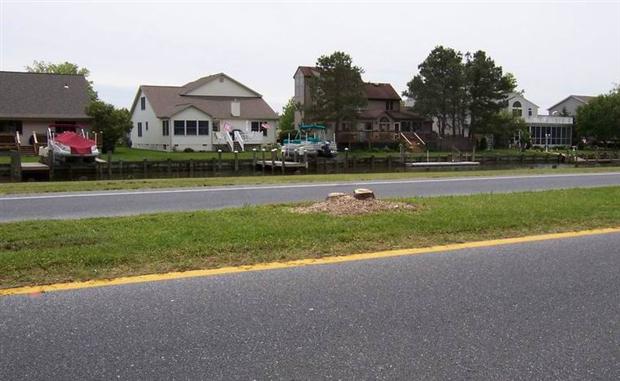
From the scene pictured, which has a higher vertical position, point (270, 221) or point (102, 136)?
point (102, 136)

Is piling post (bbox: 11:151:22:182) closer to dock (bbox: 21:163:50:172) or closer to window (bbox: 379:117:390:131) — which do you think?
dock (bbox: 21:163:50:172)

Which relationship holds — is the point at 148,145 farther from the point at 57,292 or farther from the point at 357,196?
the point at 57,292

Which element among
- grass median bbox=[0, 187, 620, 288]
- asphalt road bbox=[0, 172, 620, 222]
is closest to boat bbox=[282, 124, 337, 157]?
asphalt road bbox=[0, 172, 620, 222]

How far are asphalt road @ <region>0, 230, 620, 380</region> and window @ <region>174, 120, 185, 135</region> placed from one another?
152 ft

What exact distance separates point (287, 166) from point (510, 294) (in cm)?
3726

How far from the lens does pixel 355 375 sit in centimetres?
370

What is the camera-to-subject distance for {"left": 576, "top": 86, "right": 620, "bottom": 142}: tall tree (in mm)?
70625

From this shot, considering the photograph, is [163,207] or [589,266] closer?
[589,266]

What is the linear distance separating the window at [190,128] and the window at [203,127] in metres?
0.38

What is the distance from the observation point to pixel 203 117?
2018 inches

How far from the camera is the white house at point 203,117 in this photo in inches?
1997

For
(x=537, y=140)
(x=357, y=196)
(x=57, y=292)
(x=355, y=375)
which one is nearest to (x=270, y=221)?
(x=357, y=196)

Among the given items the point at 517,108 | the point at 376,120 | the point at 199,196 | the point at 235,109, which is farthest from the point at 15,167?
the point at 517,108

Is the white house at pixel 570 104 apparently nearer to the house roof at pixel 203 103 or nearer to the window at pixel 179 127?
the house roof at pixel 203 103
